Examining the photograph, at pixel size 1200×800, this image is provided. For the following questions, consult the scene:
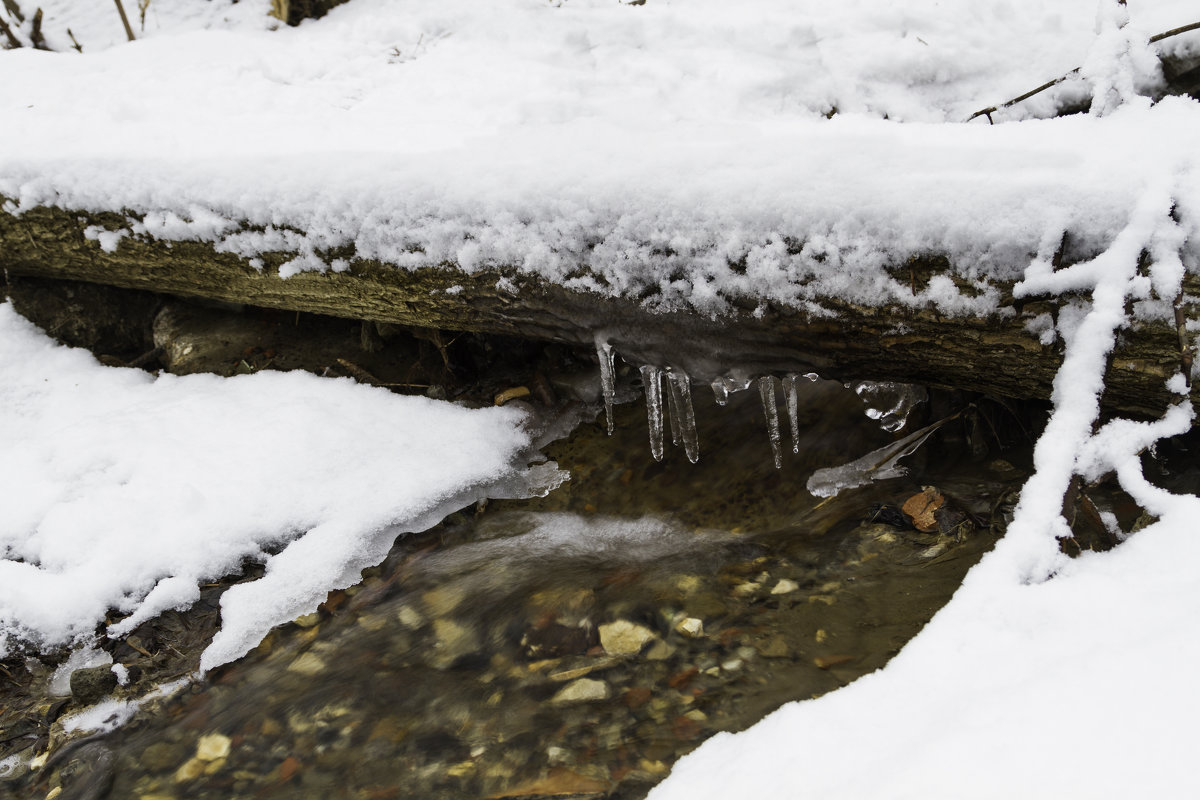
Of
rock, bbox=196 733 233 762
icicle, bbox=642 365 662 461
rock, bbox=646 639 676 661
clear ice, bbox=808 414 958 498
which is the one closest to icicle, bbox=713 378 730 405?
icicle, bbox=642 365 662 461

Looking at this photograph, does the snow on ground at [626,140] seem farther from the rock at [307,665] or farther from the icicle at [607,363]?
the rock at [307,665]

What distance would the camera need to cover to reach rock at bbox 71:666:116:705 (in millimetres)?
2184

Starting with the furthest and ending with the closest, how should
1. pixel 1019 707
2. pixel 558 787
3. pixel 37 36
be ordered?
pixel 37 36
pixel 558 787
pixel 1019 707

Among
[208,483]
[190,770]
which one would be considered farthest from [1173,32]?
[190,770]

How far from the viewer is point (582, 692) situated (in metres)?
1.99

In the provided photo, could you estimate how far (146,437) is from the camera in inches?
114

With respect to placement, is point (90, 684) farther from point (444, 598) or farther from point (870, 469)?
point (870, 469)

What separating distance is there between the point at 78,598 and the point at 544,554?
5.29 ft

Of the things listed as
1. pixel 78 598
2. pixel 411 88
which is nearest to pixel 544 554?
pixel 78 598

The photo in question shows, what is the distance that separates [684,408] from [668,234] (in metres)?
0.85

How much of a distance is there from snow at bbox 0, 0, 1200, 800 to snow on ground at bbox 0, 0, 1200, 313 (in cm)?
1

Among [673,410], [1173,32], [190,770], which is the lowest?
[190,770]

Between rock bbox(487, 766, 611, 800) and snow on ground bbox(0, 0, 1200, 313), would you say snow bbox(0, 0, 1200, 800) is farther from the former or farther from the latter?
rock bbox(487, 766, 611, 800)

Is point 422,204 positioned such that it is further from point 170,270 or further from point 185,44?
point 185,44
